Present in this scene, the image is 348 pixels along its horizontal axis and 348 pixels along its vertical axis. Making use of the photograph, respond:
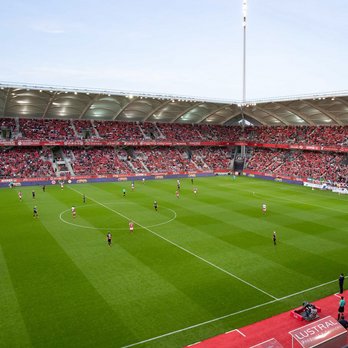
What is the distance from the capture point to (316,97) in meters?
53.2

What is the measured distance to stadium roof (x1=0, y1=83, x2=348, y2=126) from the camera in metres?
55.4

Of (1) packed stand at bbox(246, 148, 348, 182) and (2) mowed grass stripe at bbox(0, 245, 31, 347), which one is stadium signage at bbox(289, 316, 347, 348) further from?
(1) packed stand at bbox(246, 148, 348, 182)

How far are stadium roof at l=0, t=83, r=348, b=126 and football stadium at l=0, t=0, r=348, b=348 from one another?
38 centimetres

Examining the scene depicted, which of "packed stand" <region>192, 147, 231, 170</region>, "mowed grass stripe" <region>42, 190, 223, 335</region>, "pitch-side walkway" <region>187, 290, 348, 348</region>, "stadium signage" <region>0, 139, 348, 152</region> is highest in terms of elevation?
"stadium signage" <region>0, 139, 348, 152</region>

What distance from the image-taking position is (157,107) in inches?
2648

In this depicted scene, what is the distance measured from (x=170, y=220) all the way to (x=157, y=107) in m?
38.4

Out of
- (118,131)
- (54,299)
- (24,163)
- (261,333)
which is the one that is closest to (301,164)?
(118,131)

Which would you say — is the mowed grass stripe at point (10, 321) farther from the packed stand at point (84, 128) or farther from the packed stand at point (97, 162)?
the packed stand at point (84, 128)

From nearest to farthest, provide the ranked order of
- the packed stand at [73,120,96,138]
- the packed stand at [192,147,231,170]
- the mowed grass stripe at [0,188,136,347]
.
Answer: the mowed grass stripe at [0,188,136,347], the packed stand at [73,120,96,138], the packed stand at [192,147,231,170]

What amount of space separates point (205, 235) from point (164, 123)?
2048 inches

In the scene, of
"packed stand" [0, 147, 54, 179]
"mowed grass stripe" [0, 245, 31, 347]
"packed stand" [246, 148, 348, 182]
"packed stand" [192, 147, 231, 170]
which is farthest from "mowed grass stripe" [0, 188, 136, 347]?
"packed stand" [192, 147, 231, 170]

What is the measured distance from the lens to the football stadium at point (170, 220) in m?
15.4

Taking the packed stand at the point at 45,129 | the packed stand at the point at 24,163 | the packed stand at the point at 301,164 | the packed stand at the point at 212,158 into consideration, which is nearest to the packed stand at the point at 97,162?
the packed stand at the point at 45,129

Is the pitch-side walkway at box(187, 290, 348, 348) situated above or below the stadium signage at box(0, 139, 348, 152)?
below
